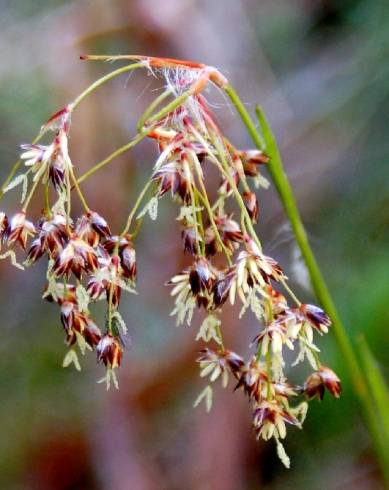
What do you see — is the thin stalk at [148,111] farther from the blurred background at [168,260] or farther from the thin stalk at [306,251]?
the blurred background at [168,260]

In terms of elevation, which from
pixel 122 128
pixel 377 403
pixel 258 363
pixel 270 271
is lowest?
pixel 377 403

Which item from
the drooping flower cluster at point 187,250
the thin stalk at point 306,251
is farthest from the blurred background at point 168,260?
the drooping flower cluster at point 187,250

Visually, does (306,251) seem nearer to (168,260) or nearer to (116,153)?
(116,153)

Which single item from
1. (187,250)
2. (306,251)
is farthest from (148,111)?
(306,251)

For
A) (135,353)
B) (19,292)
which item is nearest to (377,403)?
(135,353)

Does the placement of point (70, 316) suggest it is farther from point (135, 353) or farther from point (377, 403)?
point (135, 353)

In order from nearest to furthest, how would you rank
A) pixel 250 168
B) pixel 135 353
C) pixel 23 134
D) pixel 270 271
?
pixel 270 271 < pixel 250 168 < pixel 135 353 < pixel 23 134
